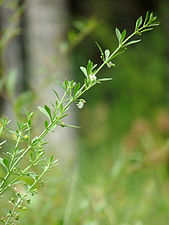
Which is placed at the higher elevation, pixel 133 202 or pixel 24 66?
pixel 24 66

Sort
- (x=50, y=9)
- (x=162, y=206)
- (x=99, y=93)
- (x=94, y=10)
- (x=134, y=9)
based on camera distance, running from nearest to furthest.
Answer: (x=162, y=206)
(x=50, y=9)
(x=99, y=93)
(x=94, y=10)
(x=134, y=9)

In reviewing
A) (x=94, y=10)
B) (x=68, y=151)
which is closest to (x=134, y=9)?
(x=94, y=10)

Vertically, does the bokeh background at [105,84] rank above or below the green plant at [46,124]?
above

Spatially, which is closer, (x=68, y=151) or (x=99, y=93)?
(x=68, y=151)

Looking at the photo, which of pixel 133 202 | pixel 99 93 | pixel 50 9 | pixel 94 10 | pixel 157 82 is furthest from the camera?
pixel 94 10

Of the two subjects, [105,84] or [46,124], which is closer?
[46,124]

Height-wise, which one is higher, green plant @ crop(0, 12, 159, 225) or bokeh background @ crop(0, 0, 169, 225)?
bokeh background @ crop(0, 0, 169, 225)

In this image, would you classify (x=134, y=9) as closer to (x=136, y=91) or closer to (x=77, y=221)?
(x=136, y=91)

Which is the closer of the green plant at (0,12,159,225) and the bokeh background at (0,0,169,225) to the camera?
the green plant at (0,12,159,225)

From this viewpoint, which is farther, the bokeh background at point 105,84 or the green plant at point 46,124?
the bokeh background at point 105,84

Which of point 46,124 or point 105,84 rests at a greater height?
point 105,84

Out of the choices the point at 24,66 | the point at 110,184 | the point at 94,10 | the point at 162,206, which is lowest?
the point at 162,206
